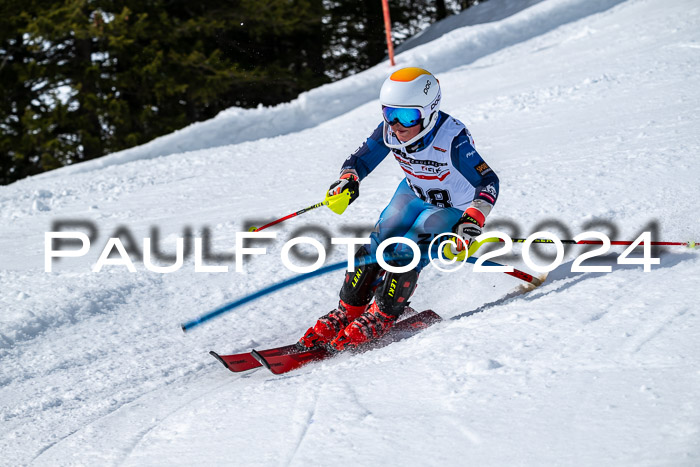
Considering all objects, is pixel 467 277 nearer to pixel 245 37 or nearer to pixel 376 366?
pixel 376 366

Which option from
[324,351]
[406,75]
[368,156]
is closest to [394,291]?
[324,351]

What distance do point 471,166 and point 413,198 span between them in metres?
0.48

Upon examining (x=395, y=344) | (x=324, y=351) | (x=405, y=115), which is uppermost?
(x=405, y=115)

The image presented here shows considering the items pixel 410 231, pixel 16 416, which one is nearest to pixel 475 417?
pixel 410 231

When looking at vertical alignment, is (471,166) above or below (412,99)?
below

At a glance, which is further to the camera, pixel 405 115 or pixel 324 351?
pixel 324 351

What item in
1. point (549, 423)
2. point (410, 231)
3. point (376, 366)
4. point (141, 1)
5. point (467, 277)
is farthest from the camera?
point (141, 1)

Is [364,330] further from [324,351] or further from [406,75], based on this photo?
[406,75]

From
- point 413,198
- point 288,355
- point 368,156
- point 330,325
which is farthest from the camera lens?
point 368,156

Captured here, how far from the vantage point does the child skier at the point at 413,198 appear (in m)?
3.89

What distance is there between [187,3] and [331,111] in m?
6.33

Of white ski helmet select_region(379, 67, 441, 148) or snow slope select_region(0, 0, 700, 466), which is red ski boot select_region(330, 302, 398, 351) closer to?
snow slope select_region(0, 0, 700, 466)

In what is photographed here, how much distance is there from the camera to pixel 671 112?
7.08m

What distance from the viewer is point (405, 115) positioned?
3.91 meters
